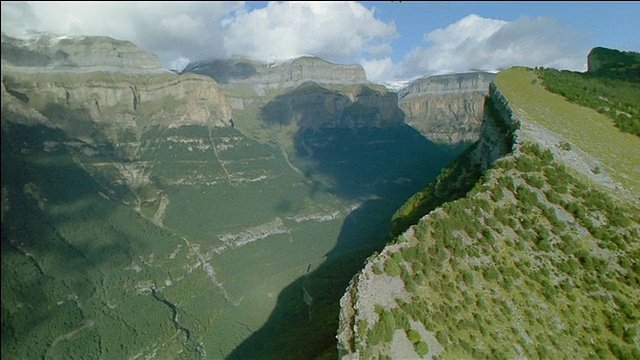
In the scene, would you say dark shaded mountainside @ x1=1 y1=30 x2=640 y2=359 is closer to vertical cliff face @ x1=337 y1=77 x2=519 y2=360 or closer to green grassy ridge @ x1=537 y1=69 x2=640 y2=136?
vertical cliff face @ x1=337 y1=77 x2=519 y2=360

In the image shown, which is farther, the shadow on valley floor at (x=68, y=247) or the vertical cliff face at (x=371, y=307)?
the shadow on valley floor at (x=68, y=247)

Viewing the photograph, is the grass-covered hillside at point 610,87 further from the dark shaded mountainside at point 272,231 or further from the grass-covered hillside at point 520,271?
the grass-covered hillside at point 520,271

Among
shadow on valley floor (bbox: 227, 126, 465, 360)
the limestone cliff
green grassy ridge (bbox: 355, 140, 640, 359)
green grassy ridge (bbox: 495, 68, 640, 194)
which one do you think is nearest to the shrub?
green grassy ridge (bbox: 355, 140, 640, 359)

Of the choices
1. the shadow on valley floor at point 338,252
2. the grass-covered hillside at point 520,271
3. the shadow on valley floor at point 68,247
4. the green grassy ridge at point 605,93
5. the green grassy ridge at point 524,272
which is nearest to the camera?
the grass-covered hillside at point 520,271

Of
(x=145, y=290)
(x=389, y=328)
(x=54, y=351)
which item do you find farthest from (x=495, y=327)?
(x=145, y=290)

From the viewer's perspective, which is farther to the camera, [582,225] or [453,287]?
[582,225]


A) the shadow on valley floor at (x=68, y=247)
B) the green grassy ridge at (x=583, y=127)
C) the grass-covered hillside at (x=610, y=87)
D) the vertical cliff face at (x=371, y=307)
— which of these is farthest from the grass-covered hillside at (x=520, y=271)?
the shadow on valley floor at (x=68, y=247)

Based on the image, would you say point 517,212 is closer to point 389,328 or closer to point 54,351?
point 389,328
